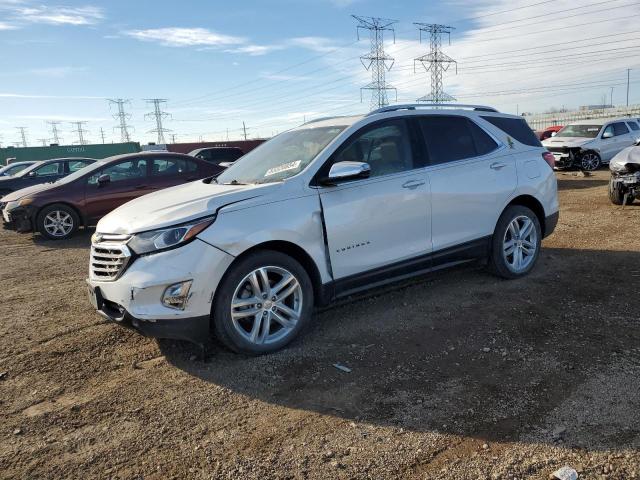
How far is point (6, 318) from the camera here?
16.7ft

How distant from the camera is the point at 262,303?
384cm

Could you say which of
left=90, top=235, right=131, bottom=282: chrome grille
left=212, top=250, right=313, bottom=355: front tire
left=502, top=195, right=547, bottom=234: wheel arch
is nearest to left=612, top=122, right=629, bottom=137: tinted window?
left=502, top=195, right=547, bottom=234: wheel arch

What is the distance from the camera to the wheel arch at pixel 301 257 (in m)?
3.82

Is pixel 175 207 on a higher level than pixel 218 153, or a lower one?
lower

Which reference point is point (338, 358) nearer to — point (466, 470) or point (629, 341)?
point (466, 470)

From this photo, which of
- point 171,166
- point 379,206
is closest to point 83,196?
point 171,166

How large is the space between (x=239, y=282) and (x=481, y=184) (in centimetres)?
271

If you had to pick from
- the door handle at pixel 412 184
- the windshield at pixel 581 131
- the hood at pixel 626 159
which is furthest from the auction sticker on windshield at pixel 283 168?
the windshield at pixel 581 131

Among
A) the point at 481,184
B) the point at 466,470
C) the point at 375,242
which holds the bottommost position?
the point at 466,470

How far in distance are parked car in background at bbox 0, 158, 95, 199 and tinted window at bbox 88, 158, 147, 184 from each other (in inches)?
164

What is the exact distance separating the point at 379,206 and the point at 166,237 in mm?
1761

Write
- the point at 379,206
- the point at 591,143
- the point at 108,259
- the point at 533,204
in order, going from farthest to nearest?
the point at 591,143
the point at 533,204
the point at 379,206
the point at 108,259

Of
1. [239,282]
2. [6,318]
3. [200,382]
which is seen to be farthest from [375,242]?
[6,318]

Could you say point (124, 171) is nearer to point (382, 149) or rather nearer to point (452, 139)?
point (382, 149)
